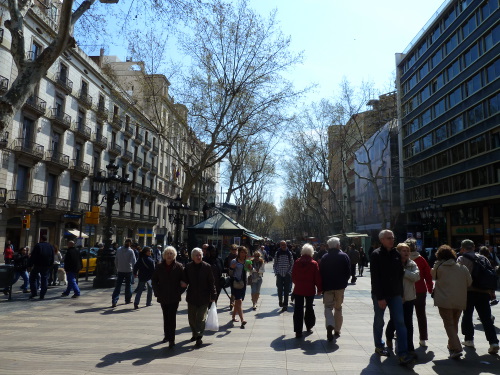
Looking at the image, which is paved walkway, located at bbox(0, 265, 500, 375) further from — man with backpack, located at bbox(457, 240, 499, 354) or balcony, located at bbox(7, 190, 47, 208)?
balcony, located at bbox(7, 190, 47, 208)

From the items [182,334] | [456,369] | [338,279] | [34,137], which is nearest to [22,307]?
[182,334]

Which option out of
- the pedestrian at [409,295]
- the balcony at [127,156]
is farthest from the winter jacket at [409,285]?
the balcony at [127,156]

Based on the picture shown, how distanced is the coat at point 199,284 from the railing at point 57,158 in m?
26.6

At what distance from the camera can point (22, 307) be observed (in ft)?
31.4

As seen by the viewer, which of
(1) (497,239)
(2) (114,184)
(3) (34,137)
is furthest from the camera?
(1) (497,239)

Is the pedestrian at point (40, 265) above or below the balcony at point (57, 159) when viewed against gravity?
below

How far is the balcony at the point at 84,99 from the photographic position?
3297cm

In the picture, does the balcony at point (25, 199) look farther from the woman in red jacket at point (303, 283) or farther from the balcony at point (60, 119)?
the woman in red jacket at point (303, 283)

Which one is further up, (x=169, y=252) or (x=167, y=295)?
(x=169, y=252)

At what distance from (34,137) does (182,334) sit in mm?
25467

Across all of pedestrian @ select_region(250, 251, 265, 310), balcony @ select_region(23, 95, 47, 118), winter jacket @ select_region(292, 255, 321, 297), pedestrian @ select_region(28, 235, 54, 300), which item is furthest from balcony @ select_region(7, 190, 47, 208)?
winter jacket @ select_region(292, 255, 321, 297)

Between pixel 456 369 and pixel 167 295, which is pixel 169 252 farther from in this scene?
→ pixel 456 369

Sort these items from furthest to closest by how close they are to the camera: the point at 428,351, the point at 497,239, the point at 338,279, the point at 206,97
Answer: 1. the point at 497,239
2. the point at 206,97
3. the point at 338,279
4. the point at 428,351

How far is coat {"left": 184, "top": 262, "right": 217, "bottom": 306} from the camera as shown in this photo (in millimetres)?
6180
